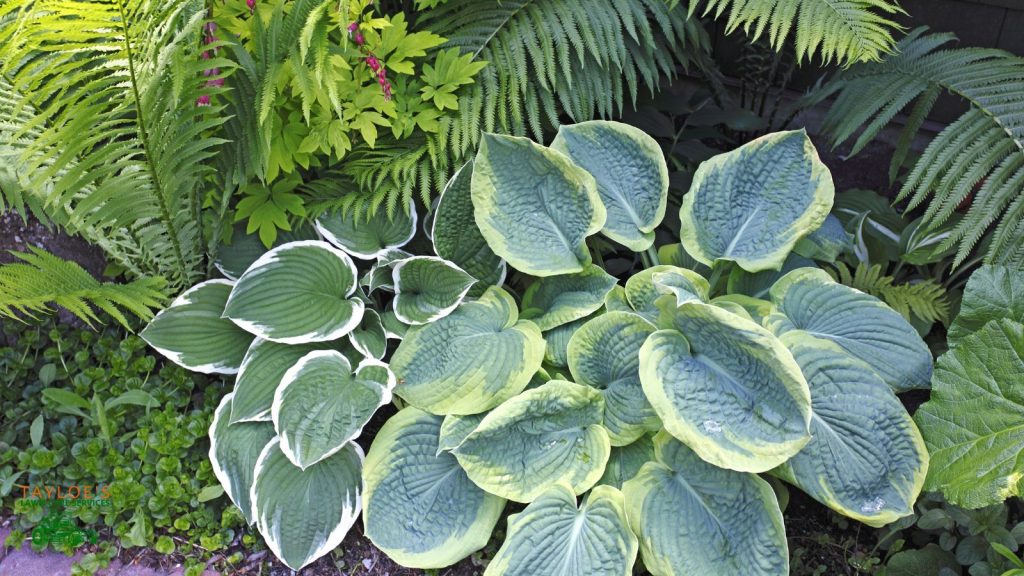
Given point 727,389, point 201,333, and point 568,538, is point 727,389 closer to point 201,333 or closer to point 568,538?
point 568,538

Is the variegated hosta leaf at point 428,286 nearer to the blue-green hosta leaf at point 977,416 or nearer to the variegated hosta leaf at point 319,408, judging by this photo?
the variegated hosta leaf at point 319,408

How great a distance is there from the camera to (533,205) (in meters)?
1.97

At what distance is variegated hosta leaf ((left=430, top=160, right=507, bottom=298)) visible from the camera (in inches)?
79.0

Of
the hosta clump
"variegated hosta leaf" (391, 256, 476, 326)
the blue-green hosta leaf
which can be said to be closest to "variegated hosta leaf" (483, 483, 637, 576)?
the hosta clump

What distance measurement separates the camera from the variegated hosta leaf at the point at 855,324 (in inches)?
68.4

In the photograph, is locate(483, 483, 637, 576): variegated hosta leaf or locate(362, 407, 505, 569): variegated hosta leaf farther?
locate(362, 407, 505, 569): variegated hosta leaf

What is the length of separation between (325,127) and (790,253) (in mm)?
1223

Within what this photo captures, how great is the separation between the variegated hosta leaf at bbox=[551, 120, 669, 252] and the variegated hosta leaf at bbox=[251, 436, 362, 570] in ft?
2.89

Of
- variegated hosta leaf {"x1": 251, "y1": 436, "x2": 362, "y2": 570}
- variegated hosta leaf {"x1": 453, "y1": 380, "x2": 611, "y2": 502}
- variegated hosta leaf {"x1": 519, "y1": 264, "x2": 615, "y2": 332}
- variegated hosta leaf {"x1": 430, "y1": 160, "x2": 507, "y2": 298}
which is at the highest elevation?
variegated hosta leaf {"x1": 430, "y1": 160, "x2": 507, "y2": 298}

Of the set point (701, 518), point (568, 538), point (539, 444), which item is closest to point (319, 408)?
point (539, 444)

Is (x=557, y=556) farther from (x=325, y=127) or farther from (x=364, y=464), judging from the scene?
(x=325, y=127)

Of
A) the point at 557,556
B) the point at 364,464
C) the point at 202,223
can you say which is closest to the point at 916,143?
the point at 557,556

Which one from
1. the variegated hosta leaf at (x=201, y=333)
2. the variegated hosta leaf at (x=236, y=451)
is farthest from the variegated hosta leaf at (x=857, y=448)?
the variegated hosta leaf at (x=201, y=333)

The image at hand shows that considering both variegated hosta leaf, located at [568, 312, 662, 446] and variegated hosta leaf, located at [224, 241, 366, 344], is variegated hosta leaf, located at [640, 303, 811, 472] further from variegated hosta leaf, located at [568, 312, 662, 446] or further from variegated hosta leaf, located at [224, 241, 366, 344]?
variegated hosta leaf, located at [224, 241, 366, 344]
